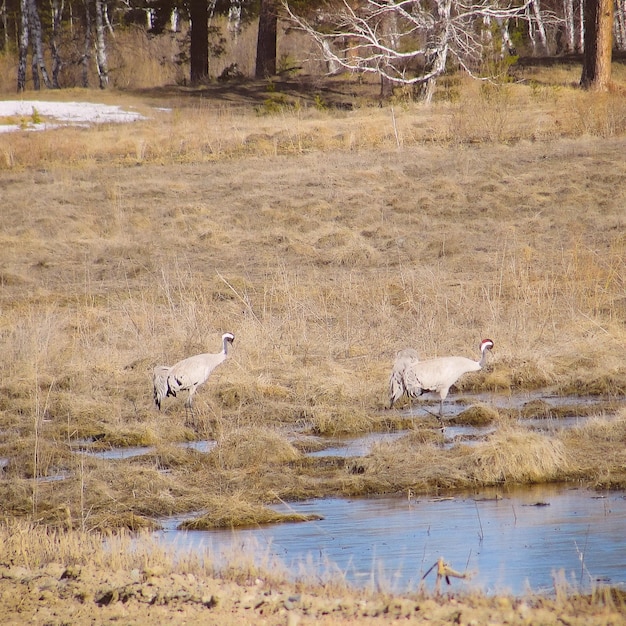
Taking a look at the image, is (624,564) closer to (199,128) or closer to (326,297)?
(326,297)

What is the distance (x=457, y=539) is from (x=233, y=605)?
90.0 inches

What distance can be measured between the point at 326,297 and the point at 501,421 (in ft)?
21.7

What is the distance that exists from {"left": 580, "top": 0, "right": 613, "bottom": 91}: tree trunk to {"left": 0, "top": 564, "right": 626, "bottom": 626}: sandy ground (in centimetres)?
2856

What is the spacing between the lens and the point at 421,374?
10758mm

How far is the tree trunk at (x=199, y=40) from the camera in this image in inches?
1603

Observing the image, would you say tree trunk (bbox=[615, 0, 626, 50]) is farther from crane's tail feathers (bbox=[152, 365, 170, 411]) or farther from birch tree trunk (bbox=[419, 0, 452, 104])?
crane's tail feathers (bbox=[152, 365, 170, 411])

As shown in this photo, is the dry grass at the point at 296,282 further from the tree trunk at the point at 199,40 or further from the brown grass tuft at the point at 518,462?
the tree trunk at the point at 199,40

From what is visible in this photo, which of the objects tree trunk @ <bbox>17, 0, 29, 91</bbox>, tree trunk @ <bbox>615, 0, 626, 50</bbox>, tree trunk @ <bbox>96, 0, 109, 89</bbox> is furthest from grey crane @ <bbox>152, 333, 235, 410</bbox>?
tree trunk @ <bbox>615, 0, 626, 50</bbox>

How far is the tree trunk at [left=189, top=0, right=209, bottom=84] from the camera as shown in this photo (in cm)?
4072

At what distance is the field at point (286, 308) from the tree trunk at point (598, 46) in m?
0.96

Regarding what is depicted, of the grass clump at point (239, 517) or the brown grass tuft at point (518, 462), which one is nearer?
the grass clump at point (239, 517)

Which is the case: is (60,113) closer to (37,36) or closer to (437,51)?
(37,36)

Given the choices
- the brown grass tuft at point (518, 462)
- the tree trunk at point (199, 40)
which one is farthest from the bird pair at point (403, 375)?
the tree trunk at point (199, 40)

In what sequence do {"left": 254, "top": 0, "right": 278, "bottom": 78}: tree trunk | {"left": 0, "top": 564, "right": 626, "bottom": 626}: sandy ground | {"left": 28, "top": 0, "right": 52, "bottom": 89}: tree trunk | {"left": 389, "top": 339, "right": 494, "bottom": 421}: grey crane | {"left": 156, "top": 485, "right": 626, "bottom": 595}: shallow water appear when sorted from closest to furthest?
{"left": 0, "top": 564, "right": 626, "bottom": 626}: sandy ground → {"left": 156, "top": 485, "right": 626, "bottom": 595}: shallow water → {"left": 389, "top": 339, "right": 494, "bottom": 421}: grey crane → {"left": 254, "top": 0, "right": 278, "bottom": 78}: tree trunk → {"left": 28, "top": 0, "right": 52, "bottom": 89}: tree trunk
